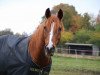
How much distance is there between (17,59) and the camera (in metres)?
5.89

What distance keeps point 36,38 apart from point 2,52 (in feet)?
2.58

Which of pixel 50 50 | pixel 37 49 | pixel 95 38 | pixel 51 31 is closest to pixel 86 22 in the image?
pixel 95 38

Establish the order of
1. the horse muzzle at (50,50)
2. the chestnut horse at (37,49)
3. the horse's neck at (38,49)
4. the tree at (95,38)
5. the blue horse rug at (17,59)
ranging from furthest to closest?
1. the tree at (95,38)
2. the blue horse rug at (17,59)
3. the horse's neck at (38,49)
4. the chestnut horse at (37,49)
5. the horse muzzle at (50,50)

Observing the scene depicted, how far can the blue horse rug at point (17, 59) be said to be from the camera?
18.9 feet

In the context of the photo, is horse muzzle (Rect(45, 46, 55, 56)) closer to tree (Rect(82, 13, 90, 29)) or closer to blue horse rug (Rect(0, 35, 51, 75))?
blue horse rug (Rect(0, 35, 51, 75))

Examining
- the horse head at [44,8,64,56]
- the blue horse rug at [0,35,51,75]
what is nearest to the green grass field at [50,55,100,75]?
the blue horse rug at [0,35,51,75]

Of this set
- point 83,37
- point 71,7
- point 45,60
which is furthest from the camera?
point 71,7

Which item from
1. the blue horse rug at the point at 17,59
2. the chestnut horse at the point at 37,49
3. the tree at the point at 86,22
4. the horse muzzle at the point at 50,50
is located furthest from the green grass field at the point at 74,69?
the tree at the point at 86,22

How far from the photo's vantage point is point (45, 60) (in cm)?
571

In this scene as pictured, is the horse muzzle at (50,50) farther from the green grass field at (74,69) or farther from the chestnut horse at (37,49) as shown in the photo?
the green grass field at (74,69)

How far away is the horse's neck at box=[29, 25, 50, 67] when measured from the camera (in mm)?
5586

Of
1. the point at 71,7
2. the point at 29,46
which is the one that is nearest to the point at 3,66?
the point at 29,46

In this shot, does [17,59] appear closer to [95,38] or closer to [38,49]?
[38,49]

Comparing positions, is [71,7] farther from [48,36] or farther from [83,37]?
[48,36]
